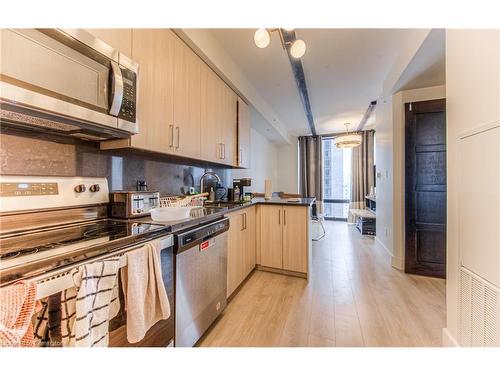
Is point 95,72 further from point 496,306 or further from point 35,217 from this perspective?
point 496,306

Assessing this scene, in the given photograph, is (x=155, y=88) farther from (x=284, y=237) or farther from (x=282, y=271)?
(x=282, y=271)

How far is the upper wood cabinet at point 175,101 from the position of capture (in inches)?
51.7

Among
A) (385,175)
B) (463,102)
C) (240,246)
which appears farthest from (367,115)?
(240,246)

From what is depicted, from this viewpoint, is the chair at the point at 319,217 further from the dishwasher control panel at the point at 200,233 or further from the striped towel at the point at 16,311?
the striped towel at the point at 16,311

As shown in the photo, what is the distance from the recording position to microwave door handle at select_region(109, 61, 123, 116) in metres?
1.07

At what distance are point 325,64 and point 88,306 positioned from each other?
3.25m

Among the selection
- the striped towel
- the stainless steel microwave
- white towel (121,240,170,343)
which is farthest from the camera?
white towel (121,240,170,343)

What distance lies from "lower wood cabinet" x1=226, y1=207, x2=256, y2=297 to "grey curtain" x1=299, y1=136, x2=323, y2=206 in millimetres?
4368

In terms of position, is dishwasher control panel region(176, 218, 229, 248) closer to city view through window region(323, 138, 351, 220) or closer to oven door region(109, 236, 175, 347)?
oven door region(109, 236, 175, 347)

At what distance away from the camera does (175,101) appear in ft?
5.27

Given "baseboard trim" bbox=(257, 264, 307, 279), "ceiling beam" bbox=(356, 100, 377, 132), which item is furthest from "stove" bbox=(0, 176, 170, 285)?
"ceiling beam" bbox=(356, 100, 377, 132)
